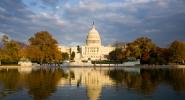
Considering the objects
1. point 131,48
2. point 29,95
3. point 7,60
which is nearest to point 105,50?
point 131,48

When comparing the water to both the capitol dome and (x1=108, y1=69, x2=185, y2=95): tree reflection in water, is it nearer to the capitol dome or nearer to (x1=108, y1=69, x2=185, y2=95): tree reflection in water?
(x1=108, y1=69, x2=185, y2=95): tree reflection in water

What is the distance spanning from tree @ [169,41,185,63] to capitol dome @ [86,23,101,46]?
5672 centimetres

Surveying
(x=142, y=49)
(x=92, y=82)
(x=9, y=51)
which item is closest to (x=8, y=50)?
(x=9, y=51)

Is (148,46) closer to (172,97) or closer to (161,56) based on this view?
(161,56)

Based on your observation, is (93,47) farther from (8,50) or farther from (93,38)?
(8,50)

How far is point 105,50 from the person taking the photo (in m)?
158

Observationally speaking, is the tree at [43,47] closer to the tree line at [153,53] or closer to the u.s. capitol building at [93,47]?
the tree line at [153,53]

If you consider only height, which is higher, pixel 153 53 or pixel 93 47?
pixel 93 47

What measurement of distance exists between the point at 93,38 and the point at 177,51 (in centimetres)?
6124

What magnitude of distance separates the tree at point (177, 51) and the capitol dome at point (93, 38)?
186ft

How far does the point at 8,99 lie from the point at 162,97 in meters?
8.11

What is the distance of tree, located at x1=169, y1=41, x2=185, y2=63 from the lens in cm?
9181

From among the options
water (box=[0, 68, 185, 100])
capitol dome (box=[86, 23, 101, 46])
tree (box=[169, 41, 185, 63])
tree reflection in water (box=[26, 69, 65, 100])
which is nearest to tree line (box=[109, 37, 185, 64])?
tree (box=[169, 41, 185, 63])

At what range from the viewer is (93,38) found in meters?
149
